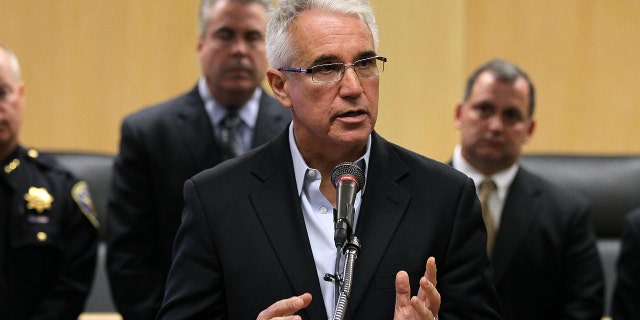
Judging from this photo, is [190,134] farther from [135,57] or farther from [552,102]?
[552,102]

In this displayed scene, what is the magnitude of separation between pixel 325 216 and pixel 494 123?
128cm

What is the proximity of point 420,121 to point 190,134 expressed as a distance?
0.65m

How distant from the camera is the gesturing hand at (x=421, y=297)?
5.01ft

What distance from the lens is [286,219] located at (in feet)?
5.69

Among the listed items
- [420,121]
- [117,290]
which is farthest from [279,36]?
[117,290]

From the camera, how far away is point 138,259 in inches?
107

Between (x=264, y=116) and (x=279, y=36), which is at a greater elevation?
(x=279, y=36)

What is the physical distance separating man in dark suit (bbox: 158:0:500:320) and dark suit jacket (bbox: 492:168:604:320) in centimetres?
116

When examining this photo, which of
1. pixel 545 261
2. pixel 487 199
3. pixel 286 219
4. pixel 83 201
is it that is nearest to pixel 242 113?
pixel 83 201

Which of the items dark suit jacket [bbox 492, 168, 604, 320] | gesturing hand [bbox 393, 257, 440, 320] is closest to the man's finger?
gesturing hand [bbox 393, 257, 440, 320]

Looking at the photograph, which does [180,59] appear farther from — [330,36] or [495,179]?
[330,36]

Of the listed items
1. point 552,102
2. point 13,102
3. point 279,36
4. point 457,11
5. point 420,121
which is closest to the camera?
point 279,36

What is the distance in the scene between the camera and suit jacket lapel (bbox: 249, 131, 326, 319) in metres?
1.67

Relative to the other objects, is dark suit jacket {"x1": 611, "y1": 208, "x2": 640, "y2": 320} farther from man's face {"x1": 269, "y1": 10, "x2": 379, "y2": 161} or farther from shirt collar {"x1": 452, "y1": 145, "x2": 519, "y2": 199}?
man's face {"x1": 269, "y1": 10, "x2": 379, "y2": 161}
